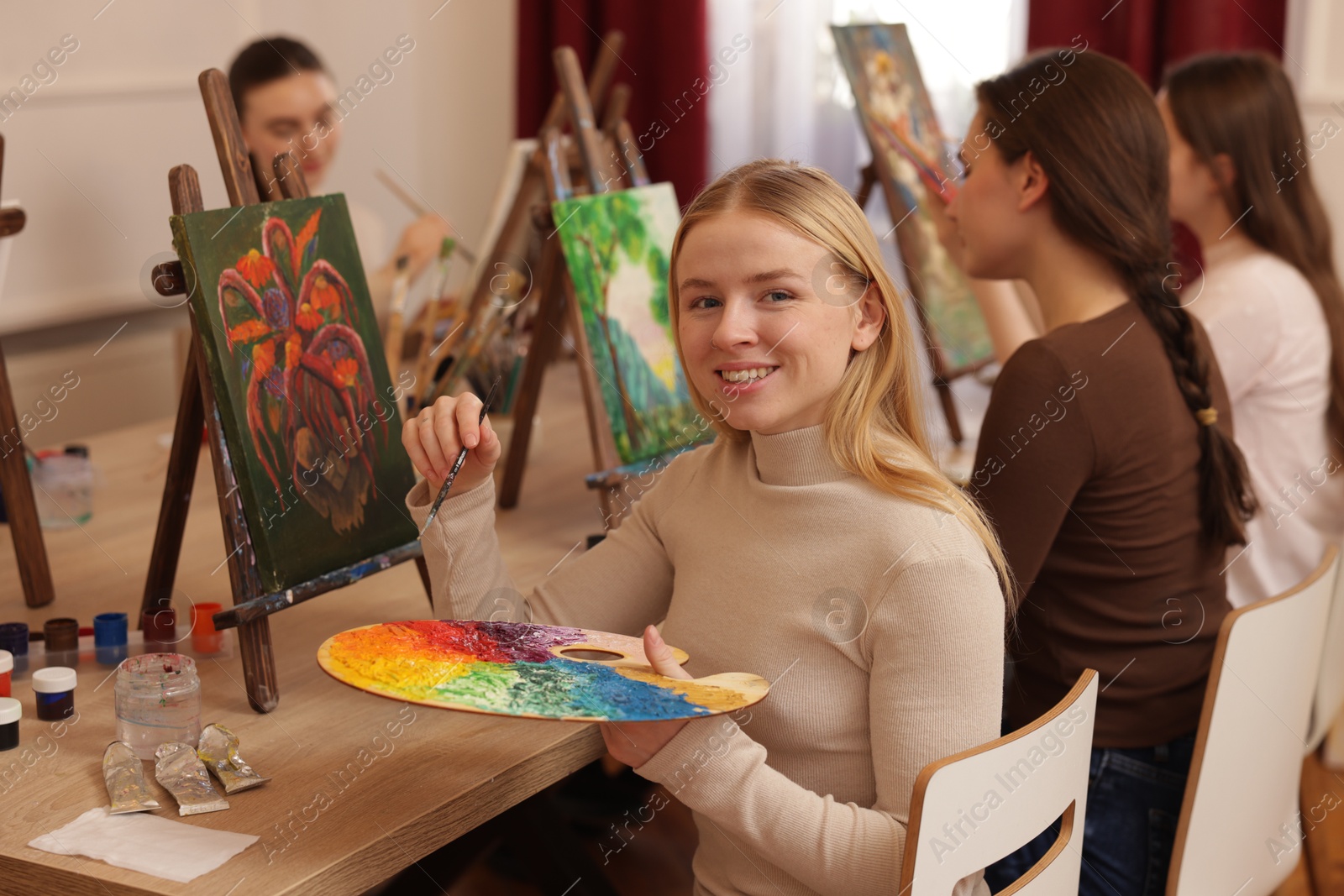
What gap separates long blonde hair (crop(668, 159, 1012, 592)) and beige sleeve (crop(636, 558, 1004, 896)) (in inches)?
3.8

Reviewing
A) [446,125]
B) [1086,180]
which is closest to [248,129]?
[446,125]

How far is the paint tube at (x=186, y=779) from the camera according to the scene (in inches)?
43.7

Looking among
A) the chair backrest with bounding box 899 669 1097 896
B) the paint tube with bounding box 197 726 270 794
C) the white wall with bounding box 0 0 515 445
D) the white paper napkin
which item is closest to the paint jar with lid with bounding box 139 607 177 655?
the paint tube with bounding box 197 726 270 794

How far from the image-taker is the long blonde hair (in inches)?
45.5

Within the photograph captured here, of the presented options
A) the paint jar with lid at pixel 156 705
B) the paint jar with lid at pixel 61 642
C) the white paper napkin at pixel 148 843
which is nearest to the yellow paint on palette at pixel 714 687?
the white paper napkin at pixel 148 843

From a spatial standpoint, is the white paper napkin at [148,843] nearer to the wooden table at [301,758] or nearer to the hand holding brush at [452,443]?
the wooden table at [301,758]

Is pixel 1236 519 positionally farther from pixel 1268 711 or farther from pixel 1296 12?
pixel 1296 12

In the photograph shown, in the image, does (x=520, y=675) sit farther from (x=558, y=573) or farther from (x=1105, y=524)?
(x=1105, y=524)

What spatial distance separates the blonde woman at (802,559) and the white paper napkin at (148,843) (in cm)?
31

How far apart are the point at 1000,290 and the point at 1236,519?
2.23 feet

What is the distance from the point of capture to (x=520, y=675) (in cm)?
103

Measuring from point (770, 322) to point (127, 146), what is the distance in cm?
236

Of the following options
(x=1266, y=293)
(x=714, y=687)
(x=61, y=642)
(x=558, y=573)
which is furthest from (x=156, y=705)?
(x=1266, y=293)

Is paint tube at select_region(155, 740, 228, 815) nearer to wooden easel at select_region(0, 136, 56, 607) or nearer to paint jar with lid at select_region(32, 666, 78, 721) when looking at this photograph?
paint jar with lid at select_region(32, 666, 78, 721)
